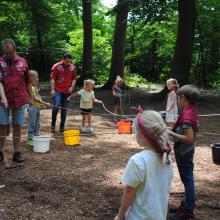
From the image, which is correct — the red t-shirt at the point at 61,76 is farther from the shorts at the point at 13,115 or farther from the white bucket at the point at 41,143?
the shorts at the point at 13,115

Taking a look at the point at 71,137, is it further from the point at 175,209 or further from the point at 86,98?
the point at 175,209

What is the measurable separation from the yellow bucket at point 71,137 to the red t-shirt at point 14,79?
6.02 feet

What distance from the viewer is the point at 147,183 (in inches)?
115

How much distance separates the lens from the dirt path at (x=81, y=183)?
17.2ft

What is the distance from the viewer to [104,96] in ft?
62.0

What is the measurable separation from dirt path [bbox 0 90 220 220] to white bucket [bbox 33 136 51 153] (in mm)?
125

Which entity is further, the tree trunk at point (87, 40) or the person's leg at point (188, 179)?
the tree trunk at point (87, 40)

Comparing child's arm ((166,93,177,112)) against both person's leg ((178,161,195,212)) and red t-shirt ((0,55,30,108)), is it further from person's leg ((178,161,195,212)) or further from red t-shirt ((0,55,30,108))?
person's leg ((178,161,195,212))

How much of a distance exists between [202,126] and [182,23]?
539 cm

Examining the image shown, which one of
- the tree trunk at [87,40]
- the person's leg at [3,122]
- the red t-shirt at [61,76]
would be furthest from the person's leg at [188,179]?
the tree trunk at [87,40]

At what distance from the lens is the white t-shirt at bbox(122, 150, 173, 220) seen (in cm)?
289

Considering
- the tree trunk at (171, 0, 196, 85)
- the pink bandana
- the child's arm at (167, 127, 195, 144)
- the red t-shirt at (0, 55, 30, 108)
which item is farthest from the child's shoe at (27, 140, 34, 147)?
the tree trunk at (171, 0, 196, 85)

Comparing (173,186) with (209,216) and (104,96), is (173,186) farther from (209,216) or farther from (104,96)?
(104,96)

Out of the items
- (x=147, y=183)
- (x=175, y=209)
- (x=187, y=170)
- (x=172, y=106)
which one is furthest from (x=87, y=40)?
(x=147, y=183)
